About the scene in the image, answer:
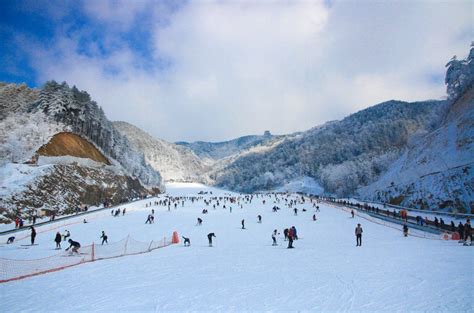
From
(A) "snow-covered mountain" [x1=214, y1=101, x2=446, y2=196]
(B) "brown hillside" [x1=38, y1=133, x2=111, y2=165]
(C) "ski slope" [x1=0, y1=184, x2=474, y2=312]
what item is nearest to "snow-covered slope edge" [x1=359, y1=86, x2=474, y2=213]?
(C) "ski slope" [x1=0, y1=184, x2=474, y2=312]

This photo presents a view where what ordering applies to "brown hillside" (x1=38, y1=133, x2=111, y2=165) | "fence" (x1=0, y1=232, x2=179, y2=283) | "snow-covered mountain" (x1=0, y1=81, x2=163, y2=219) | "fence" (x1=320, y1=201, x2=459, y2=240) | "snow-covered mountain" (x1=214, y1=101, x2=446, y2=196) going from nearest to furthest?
"fence" (x1=0, y1=232, x2=179, y2=283) < "fence" (x1=320, y1=201, x2=459, y2=240) < "snow-covered mountain" (x1=0, y1=81, x2=163, y2=219) < "brown hillside" (x1=38, y1=133, x2=111, y2=165) < "snow-covered mountain" (x1=214, y1=101, x2=446, y2=196)

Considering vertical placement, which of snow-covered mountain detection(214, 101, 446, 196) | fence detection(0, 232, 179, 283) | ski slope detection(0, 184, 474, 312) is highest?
snow-covered mountain detection(214, 101, 446, 196)

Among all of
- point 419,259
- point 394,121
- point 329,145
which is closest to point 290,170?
point 329,145

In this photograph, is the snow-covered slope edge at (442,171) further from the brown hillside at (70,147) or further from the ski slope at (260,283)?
the brown hillside at (70,147)

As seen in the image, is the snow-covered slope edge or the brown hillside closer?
the snow-covered slope edge

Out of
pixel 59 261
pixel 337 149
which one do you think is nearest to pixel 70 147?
pixel 59 261

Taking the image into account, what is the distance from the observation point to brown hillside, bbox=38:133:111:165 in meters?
45.0

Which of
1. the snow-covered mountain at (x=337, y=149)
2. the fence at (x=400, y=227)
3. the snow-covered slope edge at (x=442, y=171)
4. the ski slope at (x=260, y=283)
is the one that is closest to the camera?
the ski slope at (x=260, y=283)

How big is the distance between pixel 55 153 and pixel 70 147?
216 inches

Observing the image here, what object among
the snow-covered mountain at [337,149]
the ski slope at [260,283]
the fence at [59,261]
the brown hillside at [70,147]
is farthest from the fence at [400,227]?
the snow-covered mountain at [337,149]

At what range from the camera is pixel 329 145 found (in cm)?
15188

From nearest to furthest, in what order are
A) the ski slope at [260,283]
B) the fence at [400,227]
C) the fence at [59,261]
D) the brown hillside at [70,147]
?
the ski slope at [260,283] → the fence at [59,261] → the fence at [400,227] → the brown hillside at [70,147]

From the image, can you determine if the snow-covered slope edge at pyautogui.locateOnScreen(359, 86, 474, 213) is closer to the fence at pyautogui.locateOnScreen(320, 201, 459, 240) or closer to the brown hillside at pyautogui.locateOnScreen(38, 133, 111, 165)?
the fence at pyautogui.locateOnScreen(320, 201, 459, 240)

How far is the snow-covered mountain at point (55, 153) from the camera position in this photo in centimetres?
3364
